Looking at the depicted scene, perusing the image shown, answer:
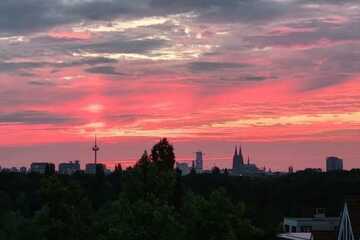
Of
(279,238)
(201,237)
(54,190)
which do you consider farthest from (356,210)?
(54,190)

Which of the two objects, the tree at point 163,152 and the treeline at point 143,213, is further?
the tree at point 163,152

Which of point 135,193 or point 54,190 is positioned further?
point 54,190

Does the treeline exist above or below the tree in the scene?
below

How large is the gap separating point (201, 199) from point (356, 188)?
13156cm

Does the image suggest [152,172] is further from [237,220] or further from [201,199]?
[237,220]

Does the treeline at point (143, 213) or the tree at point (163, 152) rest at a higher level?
the tree at point (163, 152)

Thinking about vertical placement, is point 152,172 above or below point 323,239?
above

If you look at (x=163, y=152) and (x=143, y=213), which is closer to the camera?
(x=143, y=213)

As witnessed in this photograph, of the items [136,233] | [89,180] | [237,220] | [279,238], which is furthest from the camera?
[89,180]

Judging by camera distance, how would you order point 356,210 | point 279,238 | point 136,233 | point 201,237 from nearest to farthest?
point 356,210 → point 136,233 → point 201,237 → point 279,238

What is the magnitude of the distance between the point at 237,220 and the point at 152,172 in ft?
30.4

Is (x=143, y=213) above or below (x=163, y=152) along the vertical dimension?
below

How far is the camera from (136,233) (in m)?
55.3

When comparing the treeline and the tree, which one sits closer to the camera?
the treeline
